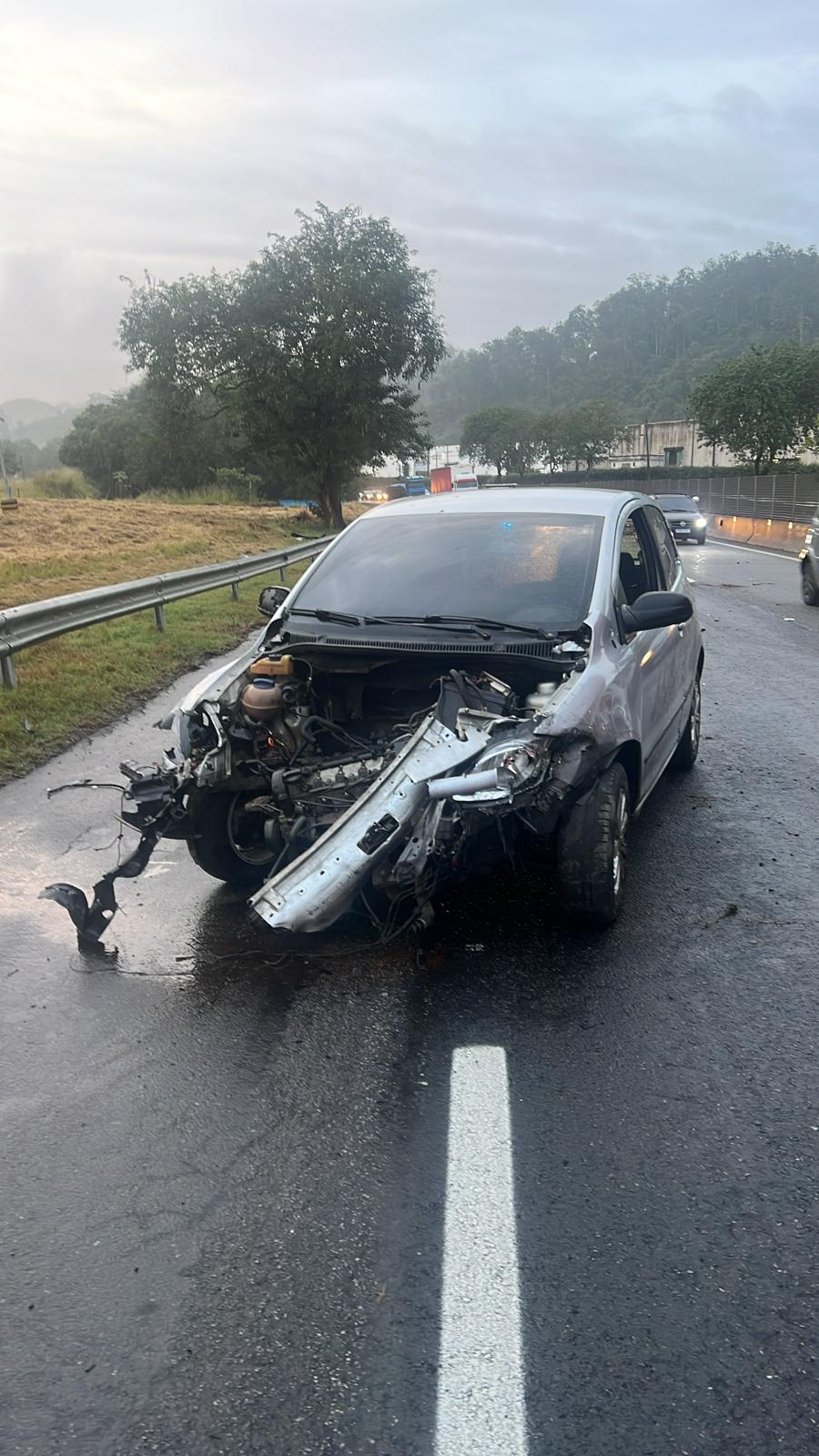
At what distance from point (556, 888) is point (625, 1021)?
2.48ft

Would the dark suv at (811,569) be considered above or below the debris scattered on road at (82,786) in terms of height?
below

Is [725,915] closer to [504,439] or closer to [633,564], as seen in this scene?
[633,564]

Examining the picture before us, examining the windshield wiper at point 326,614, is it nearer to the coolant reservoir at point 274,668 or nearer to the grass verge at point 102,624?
the coolant reservoir at point 274,668

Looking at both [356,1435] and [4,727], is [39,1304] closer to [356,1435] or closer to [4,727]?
[356,1435]

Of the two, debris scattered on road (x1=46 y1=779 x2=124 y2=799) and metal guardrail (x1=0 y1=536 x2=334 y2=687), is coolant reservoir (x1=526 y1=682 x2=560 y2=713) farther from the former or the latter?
metal guardrail (x1=0 y1=536 x2=334 y2=687)

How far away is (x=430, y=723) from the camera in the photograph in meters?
4.38

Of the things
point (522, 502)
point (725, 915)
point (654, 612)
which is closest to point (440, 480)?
point (522, 502)

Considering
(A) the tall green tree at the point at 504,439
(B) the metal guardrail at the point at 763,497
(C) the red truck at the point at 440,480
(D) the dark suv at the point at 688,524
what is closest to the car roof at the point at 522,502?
(B) the metal guardrail at the point at 763,497

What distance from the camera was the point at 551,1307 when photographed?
8.26ft

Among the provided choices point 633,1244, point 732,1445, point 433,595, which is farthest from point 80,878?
point 732,1445

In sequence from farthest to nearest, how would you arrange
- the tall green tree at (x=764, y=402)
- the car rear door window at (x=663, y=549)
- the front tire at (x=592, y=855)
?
the tall green tree at (x=764, y=402)
the car rear door window at (x=663, y=549)
the front tire at (x=592, y=855)

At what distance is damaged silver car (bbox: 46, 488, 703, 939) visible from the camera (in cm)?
407

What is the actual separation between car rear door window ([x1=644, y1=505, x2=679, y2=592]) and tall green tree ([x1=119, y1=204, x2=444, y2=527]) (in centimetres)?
3020

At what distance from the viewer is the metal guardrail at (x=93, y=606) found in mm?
9430
